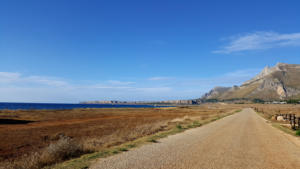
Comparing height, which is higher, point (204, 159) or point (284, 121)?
point (204, 159)

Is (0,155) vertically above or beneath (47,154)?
beneath

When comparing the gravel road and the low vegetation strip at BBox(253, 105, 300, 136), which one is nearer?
the gravel road

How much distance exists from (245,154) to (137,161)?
5.67 m

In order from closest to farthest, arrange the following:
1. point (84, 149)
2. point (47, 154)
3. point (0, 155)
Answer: point (47, 154), point (84, 149), point (0, 155)

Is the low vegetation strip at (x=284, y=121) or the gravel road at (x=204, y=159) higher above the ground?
the gravel road at (x=204, y=159)

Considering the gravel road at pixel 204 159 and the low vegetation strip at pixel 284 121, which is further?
the low vegetation strip at pixel 284 121

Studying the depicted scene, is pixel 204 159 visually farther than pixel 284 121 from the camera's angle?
No

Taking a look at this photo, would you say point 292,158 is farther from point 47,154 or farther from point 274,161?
point 47,154

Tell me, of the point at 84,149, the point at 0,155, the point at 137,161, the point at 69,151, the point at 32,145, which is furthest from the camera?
the point at 32,145

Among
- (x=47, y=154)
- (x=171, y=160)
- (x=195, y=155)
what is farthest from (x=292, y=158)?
(x=47, y=154)

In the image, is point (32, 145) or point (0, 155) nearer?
point (0, 155)

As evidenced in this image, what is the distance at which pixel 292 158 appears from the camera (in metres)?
10.2

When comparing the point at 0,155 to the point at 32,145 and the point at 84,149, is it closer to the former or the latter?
the point at 32,145

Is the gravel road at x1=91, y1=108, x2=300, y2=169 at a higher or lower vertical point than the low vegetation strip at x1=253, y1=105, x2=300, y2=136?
higher
